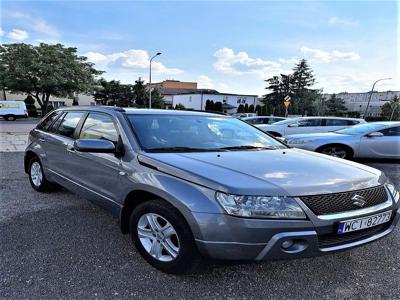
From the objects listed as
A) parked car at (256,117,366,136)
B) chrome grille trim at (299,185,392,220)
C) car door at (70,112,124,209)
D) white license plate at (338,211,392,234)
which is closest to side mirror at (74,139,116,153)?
car door at (70,112,124,209)

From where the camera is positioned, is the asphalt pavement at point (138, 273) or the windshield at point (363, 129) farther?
the windshield at point (363, 129)

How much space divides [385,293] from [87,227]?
305cm

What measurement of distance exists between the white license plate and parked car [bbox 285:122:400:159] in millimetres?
5686

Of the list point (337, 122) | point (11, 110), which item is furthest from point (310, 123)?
point (11, 110)

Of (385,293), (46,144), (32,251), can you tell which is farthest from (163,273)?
(46,144)

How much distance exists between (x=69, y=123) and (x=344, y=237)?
142 inches

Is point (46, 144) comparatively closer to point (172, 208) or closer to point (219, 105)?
point (172, 208)

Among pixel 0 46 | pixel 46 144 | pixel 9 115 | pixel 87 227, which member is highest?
pixel 0 46

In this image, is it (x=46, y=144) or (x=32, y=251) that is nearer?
(x=32, y=251)

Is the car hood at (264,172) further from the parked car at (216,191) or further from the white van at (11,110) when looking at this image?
the white van at (11,110)

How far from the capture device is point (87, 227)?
3.76 metres

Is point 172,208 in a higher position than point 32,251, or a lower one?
higher

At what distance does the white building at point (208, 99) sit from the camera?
211 ft

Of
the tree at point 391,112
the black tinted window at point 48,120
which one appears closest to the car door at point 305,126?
the black tinted window at point 48,120
